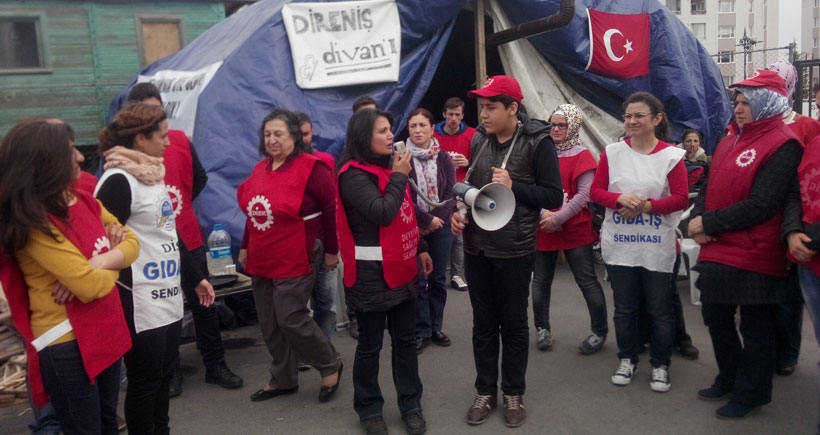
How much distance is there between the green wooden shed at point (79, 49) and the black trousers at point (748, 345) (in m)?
12.4

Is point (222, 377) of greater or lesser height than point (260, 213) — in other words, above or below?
below

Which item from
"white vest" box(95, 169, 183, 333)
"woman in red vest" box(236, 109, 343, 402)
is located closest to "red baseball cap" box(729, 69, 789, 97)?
"woman in red vest" box(236, 109, 343, 402)

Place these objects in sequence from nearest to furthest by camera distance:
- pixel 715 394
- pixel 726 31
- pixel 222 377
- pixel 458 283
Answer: pixel 715 394, pixel 222 377, pixel 458 283, pixel 726 31

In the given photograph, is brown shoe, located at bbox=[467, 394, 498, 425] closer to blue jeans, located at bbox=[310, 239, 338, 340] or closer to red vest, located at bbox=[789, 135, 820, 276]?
blue jeans, located at bbox=[310, 239, 338, 340]

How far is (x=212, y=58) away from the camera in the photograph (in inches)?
288

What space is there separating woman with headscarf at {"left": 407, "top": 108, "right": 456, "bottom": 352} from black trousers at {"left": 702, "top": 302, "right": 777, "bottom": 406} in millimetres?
1962

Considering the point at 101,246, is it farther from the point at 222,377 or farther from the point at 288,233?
the point at 222,377

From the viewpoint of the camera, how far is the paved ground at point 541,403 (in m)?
3.70

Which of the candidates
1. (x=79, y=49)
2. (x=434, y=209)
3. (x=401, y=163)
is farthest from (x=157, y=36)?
(x=401, y=163)

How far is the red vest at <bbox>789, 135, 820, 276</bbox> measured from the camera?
3.14m

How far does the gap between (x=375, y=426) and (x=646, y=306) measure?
1.86 m

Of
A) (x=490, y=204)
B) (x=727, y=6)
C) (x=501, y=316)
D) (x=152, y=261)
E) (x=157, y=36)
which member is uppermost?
(x=727, y=6)

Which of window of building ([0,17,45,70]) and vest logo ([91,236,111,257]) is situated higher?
window of building ([0,17,45,70])

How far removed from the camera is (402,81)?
730 centimetres
